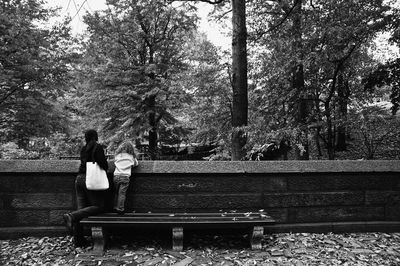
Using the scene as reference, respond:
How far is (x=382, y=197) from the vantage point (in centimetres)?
446

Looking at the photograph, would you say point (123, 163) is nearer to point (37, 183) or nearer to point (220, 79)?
point (37, 183)

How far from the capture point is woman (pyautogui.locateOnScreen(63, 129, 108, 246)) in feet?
12.6

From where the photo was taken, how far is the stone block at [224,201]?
4.28m

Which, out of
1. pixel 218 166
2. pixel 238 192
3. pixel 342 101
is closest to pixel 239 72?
pixel 342 101

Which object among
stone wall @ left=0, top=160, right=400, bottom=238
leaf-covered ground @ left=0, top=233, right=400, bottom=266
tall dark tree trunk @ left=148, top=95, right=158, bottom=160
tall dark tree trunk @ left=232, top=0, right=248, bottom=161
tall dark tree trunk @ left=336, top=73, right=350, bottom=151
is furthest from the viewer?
tall dark tree trunk @ left=148, top=95, right=158, bottom=160

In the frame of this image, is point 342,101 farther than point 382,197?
Yes

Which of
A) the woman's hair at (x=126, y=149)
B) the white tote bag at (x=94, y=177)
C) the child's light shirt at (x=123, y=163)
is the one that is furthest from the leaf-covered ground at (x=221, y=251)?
the woman's hair at (x=126, y=149)

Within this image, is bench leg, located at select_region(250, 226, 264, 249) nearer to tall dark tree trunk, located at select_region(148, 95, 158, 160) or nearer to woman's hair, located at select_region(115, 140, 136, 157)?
woman's hair, located at select_region(115, 140, 136, 157)

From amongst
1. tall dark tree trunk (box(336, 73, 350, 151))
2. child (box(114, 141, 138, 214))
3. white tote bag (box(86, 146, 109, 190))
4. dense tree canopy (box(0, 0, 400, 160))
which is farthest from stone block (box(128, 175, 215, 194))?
tall dark tree trunk (box(336, 73, 350, 151))

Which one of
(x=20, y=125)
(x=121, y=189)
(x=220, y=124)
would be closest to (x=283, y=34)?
(x=121, y=189)

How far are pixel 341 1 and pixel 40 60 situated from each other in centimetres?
849

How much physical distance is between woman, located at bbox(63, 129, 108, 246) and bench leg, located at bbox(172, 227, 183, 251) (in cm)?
113

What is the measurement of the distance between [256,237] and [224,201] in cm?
75

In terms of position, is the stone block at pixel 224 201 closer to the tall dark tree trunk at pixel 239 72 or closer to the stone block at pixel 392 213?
the stone block at pixel 392 213
